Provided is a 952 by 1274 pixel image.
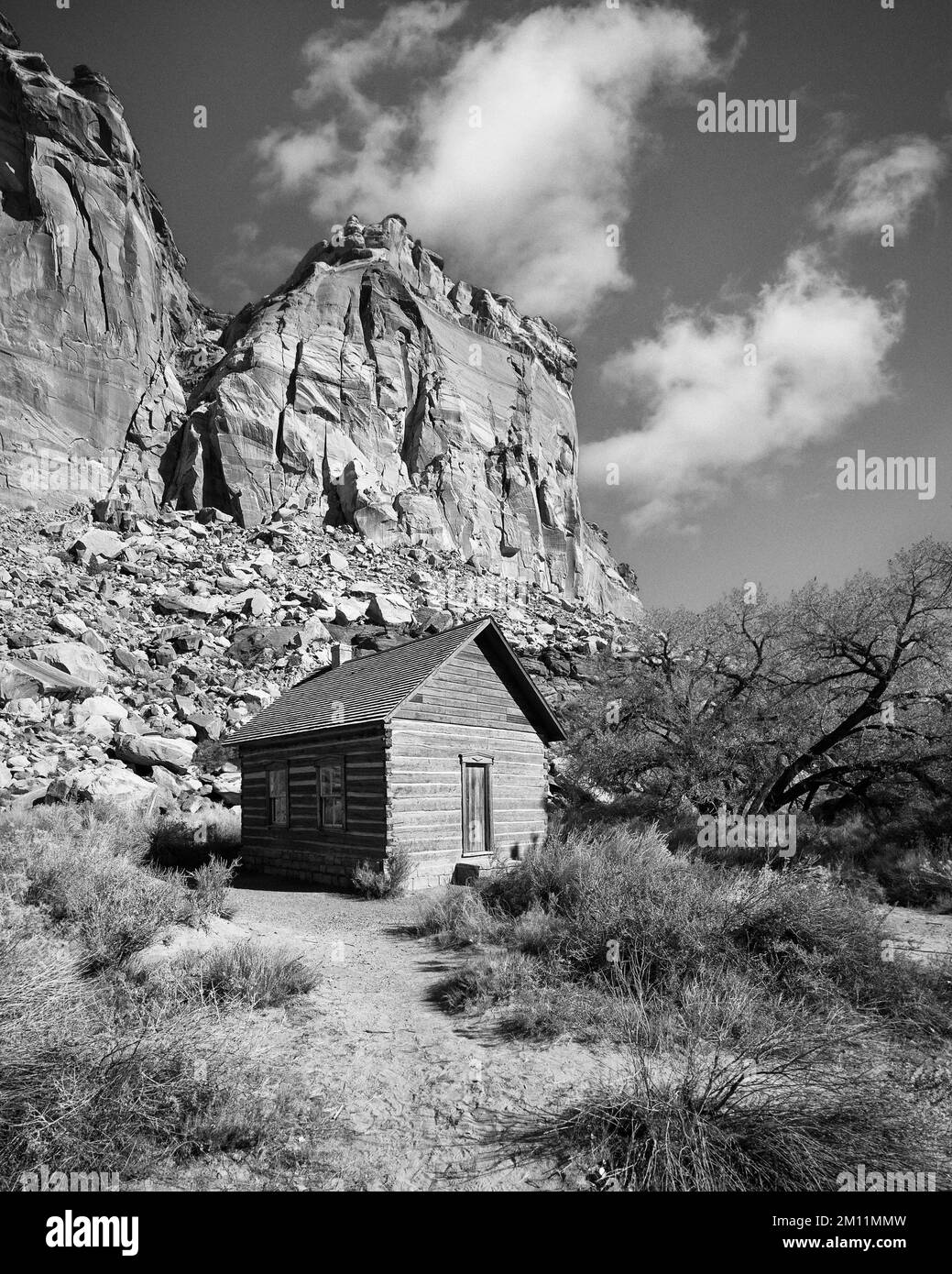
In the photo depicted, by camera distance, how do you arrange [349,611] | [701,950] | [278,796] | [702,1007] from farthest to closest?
[349,611] < [278,796] < [701,950] < [702,1007]

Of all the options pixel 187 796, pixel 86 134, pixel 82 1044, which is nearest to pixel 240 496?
pixel 187 796

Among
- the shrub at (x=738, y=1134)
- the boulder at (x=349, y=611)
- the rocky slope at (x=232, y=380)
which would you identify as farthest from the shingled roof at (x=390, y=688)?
the rocky slope at (x=232, y=380)

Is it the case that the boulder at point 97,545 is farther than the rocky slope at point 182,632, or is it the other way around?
the boulder at point 97,545

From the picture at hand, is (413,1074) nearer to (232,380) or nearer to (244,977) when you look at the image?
(244,977)

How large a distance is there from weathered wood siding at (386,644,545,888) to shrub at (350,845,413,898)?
32 centimetres

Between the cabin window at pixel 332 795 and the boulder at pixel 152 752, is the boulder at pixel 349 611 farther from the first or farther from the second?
the cabin window at pixel 332 795

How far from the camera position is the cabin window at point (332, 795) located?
616 inches

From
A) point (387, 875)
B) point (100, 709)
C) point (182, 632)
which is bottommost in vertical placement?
point (387, 875)

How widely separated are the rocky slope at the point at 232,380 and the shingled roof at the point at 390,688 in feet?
134

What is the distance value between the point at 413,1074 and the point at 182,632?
34.5 meters

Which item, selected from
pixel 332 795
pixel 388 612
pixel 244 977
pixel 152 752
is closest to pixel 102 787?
pixel 152 752

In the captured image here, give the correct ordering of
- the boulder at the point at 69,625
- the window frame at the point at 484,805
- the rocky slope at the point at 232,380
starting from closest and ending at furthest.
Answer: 1. the window frame at the point at 484,805
2. the boulder at the point at 69,625
3. the rocky slope at the point at 232,380

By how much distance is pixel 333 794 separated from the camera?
15953 mm
